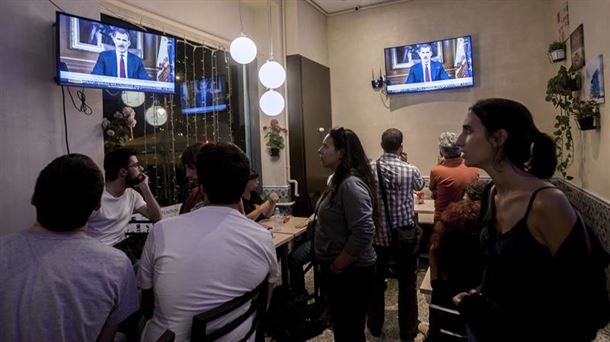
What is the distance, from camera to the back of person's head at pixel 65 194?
106 centimetres

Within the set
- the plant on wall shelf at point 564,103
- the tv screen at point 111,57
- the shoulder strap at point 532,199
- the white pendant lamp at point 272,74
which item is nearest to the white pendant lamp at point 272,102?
the white pendant lamp at point 272,74

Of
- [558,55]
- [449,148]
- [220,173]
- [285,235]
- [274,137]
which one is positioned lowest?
[285,235]

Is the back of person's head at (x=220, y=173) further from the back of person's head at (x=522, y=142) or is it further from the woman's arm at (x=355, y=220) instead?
the back of person's head at (x=522, y=142)

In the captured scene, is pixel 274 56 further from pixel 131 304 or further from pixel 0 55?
pixel 131 304

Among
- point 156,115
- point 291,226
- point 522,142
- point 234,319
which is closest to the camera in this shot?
point 522,142

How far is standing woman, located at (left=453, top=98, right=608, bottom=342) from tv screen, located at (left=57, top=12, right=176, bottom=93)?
232cm

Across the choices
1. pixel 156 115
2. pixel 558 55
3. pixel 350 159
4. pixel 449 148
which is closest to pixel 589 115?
pixel 449 148

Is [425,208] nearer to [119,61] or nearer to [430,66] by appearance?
[430,66]

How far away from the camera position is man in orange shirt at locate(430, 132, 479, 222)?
2955 mm

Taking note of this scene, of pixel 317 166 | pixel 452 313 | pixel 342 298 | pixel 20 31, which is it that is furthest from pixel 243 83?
pixel 452 313

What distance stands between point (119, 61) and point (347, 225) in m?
1.96

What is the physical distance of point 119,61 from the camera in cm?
255

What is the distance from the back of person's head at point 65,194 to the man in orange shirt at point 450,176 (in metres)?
2.58

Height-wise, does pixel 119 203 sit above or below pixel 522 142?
below
